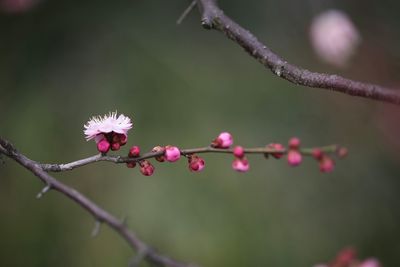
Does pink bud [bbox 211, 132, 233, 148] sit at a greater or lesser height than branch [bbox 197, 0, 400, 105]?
lesser

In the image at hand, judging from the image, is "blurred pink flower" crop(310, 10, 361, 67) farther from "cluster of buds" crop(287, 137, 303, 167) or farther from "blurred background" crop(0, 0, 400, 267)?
"cluster of buds" crop(287, 137, 303, 167)

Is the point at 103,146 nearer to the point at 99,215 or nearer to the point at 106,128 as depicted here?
the point at 106,128

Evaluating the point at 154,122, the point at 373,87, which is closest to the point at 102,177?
the point at 154,122

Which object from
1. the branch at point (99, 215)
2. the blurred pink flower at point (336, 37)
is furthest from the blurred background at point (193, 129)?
the branch at point (99, 215)

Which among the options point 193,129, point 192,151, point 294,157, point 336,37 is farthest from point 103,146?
point 336,37

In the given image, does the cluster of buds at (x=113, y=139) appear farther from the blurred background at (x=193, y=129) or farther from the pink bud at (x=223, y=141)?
the blurred background at (x=193, y=129)

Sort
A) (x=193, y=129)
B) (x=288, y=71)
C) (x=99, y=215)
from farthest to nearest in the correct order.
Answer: (x=193, y=129)
(x=99, y=215)
(x=288, y=71)

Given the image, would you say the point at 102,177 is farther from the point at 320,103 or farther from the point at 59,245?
the point at 320,103

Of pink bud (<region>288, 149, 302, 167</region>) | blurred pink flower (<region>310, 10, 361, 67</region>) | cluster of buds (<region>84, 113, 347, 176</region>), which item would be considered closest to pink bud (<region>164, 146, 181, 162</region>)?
cluster of buds (<region>84, 113, 347, 176</region>)

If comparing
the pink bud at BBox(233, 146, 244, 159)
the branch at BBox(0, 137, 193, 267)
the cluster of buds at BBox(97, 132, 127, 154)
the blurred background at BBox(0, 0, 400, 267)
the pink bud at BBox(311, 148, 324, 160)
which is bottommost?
the branch at BBox(0, 137, 193, 267)
